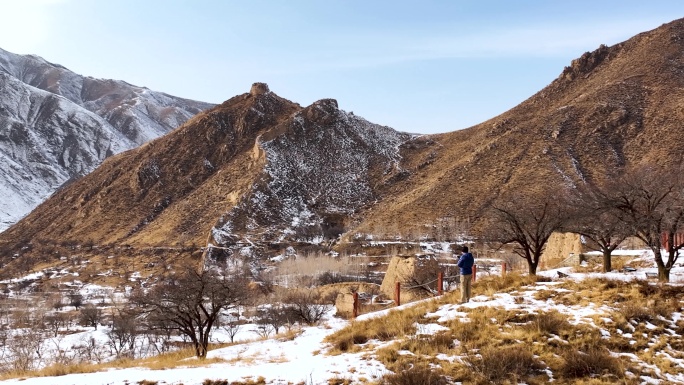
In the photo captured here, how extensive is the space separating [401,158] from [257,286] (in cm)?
3955

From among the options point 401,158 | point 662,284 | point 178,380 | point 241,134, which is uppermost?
point 241,134

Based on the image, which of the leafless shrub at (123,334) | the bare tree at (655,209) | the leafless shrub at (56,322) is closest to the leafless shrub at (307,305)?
the leafless shrub at (123,334)

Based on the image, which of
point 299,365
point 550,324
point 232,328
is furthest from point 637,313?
point 232,328

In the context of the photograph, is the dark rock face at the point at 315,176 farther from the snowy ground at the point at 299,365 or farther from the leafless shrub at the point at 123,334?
the snowy ground at the point at 299,365

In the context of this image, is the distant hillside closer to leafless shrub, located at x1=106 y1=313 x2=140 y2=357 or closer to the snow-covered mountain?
leafless shrub, located at x1=106 y1=313 x2=140 y2=357

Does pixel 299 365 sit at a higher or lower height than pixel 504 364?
lower

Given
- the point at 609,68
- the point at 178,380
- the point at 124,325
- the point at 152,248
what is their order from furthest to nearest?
1. the point at 609,68
2. the point at 152,248
3. the point at 124,325
4. the point at 178,380

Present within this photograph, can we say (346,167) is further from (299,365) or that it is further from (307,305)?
(299,365)

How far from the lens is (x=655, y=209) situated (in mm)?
14469

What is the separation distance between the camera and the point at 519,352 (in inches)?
364

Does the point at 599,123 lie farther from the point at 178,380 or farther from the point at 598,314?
the point at 178,380

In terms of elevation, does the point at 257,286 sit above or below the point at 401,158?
below

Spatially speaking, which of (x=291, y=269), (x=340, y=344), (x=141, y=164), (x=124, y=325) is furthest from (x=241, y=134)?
(x=340, y=344)

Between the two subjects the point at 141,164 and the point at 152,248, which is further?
the point at 141,164
